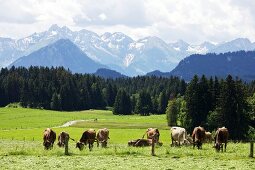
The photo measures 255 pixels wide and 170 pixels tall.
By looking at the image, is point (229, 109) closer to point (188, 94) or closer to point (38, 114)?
point (188, 94)

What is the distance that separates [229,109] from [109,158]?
60.2 m

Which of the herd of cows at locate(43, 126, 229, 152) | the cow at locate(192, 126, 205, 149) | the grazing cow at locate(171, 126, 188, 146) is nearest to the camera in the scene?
the herd of cows at locate(43, 126, 229, 152)

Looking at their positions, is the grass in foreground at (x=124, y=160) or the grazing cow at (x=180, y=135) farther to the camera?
the grazing cow at (x=180, y=135)

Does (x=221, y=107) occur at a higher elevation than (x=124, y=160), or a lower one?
higher

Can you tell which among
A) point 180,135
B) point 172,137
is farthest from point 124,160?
point 172,137

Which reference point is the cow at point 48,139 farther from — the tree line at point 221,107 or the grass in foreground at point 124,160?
the tree line at point 221,107

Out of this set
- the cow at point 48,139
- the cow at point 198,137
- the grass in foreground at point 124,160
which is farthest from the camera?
the cow at point 48,139

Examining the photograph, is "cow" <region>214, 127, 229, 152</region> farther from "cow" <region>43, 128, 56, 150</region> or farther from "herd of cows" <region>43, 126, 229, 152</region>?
"cow" <region>43, 128, 56, 150</region>

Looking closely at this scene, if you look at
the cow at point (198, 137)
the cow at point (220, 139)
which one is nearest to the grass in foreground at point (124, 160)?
the cow at point (220, 139)

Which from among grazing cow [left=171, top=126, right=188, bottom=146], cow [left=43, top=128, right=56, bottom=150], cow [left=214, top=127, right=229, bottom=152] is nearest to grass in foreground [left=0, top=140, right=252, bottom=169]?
cow [left=214, top=127, right=229, bottom=152]

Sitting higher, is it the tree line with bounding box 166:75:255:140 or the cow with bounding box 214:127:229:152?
the tree line with bounding box 166:75:255:140

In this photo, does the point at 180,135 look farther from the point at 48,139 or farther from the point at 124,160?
the point at 124,160

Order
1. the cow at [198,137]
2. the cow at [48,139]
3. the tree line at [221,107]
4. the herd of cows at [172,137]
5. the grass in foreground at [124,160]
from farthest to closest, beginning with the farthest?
the tree line at [221,107] < the cow at [48,139] < the cow at [198,137] < the herd of cows at [172,137] < the grass in foreground at [124,160]

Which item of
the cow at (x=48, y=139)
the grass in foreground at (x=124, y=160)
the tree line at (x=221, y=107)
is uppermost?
the tree line at (x=221, y=107)
